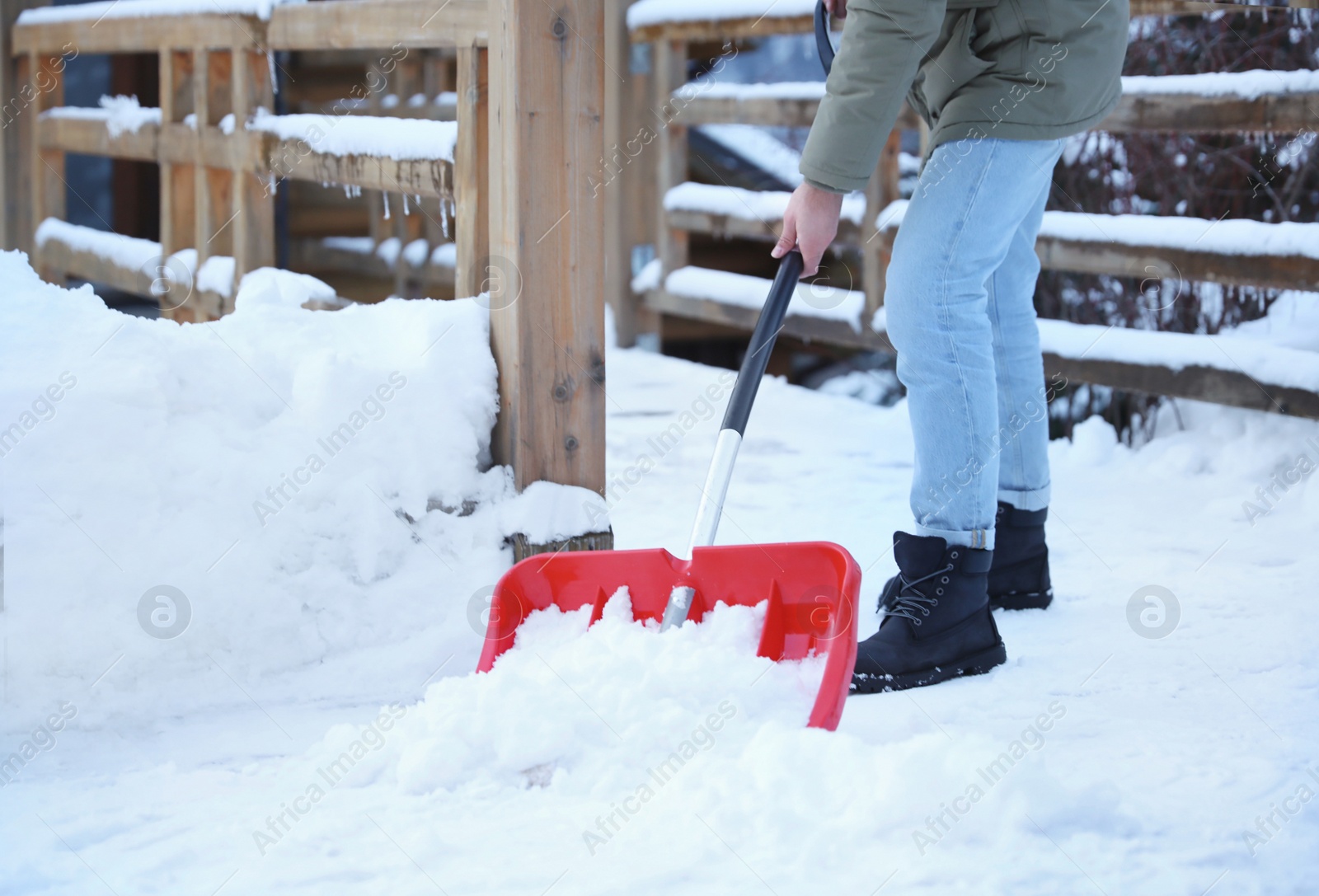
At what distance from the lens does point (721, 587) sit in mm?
1825

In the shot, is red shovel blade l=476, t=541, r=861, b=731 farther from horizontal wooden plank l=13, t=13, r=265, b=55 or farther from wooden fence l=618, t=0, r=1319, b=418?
horizontal wooden plank l=13, t=13, r=265, b=55

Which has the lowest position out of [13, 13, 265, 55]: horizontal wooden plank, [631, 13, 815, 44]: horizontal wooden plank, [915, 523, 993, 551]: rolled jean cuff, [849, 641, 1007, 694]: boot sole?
[849, 641, 1007, 694]: boot sole

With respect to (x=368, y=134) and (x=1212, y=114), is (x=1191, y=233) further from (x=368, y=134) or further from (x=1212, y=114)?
(x=368, y=134)

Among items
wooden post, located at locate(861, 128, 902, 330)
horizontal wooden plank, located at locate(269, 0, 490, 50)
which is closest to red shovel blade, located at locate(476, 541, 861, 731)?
horizontal wooden plank, located at locate(269, 0, 490, 50)

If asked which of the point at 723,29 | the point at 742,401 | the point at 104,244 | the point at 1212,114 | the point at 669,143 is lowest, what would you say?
the point at 104,244

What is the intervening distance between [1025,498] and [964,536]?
34 centimetres

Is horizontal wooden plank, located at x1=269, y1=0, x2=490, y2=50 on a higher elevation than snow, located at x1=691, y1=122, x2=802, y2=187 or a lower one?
higher

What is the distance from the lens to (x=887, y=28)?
1773 millimetres

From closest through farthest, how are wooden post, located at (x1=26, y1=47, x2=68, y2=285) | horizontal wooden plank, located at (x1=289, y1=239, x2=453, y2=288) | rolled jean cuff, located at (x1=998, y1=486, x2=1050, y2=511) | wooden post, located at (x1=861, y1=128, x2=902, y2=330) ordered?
1. rolled jean cuff, located at (x1=998, y1=486, x2=1050, y2=511)
2. wooden post, located at (x1=861, y1=128, x2=902, y2=330)
3. wooden post, located at (x1=26, y1=47, x2=68, y2=285)
4. horizontal wooden plank, located at (x1=289, y1=239, x2=453, y2=288)

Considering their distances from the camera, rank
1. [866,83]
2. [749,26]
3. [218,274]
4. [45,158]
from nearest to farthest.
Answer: [866,83] → [218,274] → [749,26] → [45,158]

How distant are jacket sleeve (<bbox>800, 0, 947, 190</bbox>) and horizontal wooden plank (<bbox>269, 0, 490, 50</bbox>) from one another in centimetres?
71

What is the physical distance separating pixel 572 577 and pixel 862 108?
2.62 ft

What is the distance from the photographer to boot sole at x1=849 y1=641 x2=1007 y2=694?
1.91m

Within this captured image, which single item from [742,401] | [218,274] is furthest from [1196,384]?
[218,274]
